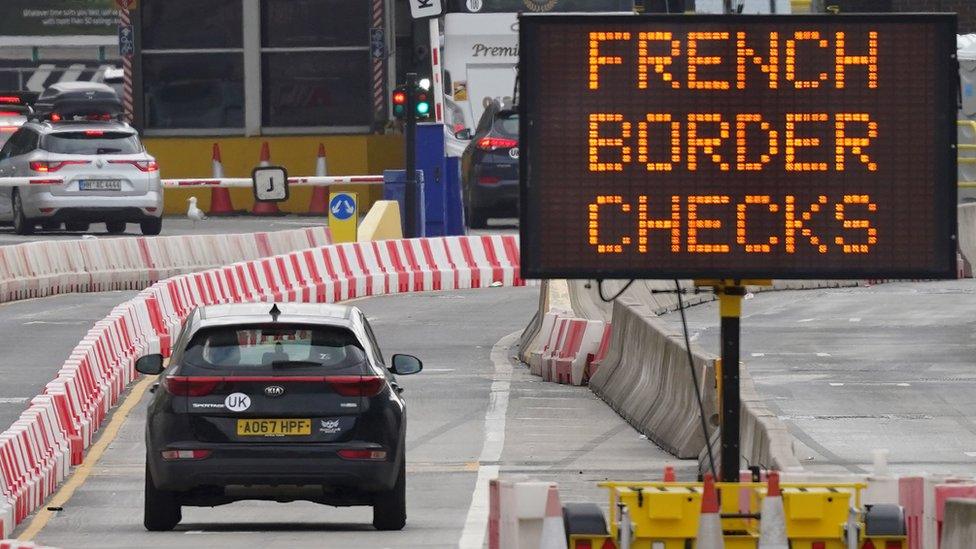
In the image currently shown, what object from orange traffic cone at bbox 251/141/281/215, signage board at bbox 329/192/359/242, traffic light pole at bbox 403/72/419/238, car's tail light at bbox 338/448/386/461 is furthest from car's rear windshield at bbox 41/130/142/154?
car's tail light at bbox 338/448/386/461

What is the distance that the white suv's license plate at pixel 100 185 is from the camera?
38.1 m

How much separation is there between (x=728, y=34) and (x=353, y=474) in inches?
155

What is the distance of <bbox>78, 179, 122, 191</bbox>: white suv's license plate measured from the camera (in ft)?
125

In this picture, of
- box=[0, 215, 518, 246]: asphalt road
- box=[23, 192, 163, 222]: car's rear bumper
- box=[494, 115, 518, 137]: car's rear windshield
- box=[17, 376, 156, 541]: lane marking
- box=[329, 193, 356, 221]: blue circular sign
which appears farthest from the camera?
box=[494, 115, 518, 137]: car's rear windshield

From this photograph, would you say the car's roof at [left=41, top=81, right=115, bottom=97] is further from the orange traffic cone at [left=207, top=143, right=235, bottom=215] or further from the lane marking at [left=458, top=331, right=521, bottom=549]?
the lane marking at [left=458, top=331, right=521, bottom=549]

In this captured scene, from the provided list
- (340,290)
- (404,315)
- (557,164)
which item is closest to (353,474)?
(557,164)

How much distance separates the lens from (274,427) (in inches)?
554

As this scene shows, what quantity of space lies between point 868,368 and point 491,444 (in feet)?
21.4

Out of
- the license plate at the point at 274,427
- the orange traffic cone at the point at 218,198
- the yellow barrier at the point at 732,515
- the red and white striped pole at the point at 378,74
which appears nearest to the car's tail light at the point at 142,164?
the orange traffic cone at the point at 218,198

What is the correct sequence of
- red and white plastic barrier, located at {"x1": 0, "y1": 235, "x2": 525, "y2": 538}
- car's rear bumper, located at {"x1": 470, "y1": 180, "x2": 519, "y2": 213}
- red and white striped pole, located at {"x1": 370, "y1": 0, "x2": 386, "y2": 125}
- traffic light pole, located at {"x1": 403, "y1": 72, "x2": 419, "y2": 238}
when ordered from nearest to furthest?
red and white plastic barrier, located at {"x1": 0, "y1": 235, "x2": 525, "y2": 538}
traffic light pole, located at {"x1": 403, "y1": 72, "x2": 419, "y2": 238}
car's rear bumper, located at {"x1": 470, "y1": 180, "x2": 519, "y2": 213}
red and white striped pole, located at {"x1": 370, "y1": 0, "x2": 386, "y2": 125}

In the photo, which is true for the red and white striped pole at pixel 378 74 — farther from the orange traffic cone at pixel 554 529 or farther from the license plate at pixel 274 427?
the orange traffic cone at pixel 554 529

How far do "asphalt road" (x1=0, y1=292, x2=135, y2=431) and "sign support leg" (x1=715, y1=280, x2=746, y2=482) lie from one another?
8939 mm

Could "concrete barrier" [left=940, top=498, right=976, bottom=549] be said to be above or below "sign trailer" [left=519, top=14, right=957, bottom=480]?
below

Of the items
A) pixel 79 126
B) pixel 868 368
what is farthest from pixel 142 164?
pixel 868 368
